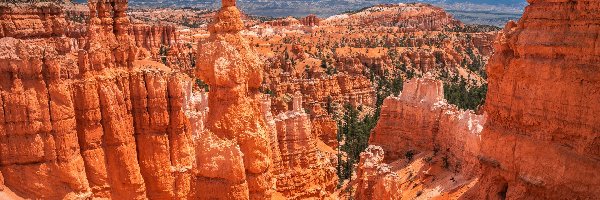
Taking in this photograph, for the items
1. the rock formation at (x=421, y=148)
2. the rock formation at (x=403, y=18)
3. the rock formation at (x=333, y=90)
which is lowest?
the rock formation at (x=333, y=90)

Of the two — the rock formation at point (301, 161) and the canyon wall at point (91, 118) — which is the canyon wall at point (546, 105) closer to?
the rock formation at point (301, 161)

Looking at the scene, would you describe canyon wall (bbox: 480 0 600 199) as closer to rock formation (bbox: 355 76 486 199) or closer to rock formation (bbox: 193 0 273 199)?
rock formation (bbox: 355 76 486 199)

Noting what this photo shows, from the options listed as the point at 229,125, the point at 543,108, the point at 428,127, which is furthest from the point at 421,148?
the point at 229,125

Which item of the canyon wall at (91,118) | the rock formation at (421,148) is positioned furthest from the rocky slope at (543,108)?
the canyon wall at (91,118)

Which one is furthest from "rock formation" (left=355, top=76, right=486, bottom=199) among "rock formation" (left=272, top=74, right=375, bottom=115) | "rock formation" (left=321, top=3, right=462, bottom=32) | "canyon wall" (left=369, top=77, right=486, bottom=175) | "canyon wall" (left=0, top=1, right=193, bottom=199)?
"rock formation" (left=321, top=3, right=462, bottom=32)

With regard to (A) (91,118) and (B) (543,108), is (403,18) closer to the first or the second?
(B) (543,108)

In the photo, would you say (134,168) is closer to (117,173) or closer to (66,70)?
(117,173)
